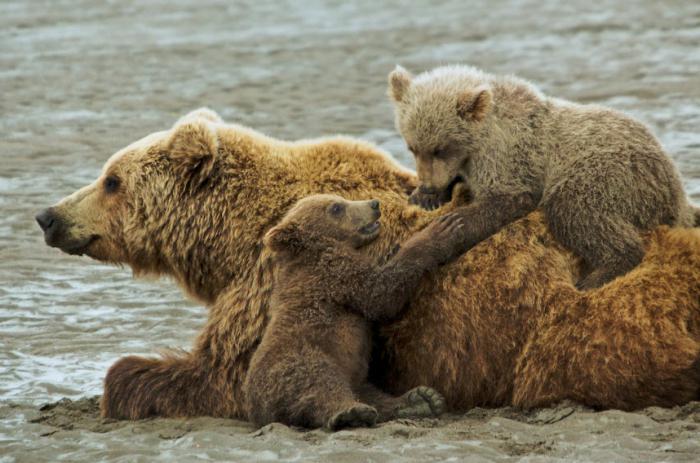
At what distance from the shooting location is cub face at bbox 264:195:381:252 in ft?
25.8

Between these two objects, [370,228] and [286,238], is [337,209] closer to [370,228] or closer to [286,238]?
[370,228]

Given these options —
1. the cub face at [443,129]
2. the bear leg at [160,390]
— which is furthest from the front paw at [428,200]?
the bear leg at [160,390]

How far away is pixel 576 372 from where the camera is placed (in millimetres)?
7512

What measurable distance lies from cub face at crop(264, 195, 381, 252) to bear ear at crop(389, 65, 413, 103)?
90 centimetres

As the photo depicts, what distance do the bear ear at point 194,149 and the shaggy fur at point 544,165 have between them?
113 cm

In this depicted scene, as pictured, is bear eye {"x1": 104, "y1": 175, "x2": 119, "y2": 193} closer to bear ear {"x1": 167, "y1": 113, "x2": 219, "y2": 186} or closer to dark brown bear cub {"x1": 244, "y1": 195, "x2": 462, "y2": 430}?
bear ear {"x1": 167, "y1": 113, "x2": 219, "y2": 186}

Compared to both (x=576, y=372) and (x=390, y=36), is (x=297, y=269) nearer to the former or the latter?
(x=576, y=372)

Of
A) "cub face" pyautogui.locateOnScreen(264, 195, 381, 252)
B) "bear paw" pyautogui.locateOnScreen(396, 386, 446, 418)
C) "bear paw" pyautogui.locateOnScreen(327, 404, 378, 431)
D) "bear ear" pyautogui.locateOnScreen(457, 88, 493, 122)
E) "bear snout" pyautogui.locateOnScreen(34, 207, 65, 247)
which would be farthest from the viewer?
"bear snout" pyautogui.locateOnScreen(34, 207, 65, 247)

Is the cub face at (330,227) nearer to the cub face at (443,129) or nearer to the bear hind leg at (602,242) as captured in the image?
the cub face at (443,129)

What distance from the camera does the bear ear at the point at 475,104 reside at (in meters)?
7.96

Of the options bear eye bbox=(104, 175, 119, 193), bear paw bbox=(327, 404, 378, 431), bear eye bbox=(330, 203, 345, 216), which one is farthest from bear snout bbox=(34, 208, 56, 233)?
bear paw bbox=(327, 404, 378, 431)

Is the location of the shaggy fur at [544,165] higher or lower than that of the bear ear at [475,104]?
lower

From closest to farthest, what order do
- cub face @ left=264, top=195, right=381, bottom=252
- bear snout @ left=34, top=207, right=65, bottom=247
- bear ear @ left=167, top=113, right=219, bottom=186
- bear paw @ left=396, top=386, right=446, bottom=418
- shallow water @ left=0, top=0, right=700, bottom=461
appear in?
bear paw @ left=396, top=386, right=446, bottom=418 → cub face @ left=264, top=195, right=381, bottom=252 → bear ear @ left=167, top=113, right=219, bottom=186 → bear snout @ left=34, top=207, right=65, bottom=247 → shallow water @ left=0, top=0, right=700, bottom=461

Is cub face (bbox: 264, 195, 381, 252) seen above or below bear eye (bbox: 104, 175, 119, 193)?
below
